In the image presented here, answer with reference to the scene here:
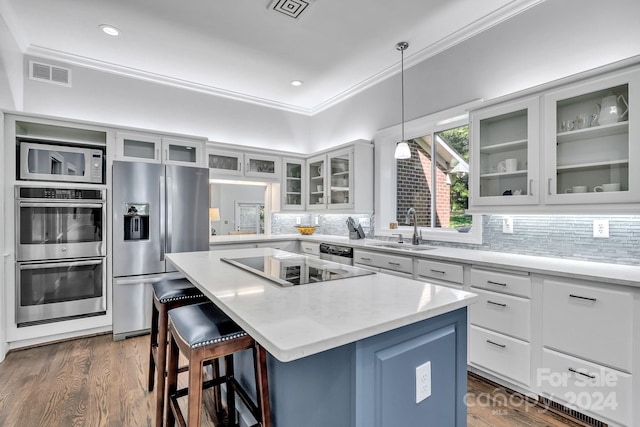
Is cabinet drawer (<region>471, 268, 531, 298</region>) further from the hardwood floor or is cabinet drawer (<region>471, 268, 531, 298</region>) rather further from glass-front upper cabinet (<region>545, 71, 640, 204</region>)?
the hardwood floor

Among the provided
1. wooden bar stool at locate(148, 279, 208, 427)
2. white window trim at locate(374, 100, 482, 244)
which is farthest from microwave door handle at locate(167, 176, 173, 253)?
white window trim at locate(374, 100, 482, 244)

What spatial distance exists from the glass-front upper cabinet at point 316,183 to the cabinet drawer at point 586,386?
2944 mm

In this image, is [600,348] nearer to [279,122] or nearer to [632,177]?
[632,177]

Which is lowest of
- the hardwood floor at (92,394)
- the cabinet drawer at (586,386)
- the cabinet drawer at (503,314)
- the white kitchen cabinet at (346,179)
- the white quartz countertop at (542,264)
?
the hardwood floor at (92,394)

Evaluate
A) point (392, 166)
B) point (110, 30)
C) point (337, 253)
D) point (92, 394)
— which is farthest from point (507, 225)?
point (110, 30)

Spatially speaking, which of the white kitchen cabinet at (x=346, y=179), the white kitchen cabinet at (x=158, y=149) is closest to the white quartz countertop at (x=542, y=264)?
the white kitchen cabinet at (x=346, y=179)

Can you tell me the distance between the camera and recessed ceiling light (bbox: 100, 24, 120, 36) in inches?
114

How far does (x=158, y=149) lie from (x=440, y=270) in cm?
311

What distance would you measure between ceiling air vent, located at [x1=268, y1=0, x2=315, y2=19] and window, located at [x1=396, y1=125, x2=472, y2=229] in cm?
182

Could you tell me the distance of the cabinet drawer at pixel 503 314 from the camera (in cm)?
207

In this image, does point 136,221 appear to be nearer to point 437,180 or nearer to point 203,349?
point 203,349

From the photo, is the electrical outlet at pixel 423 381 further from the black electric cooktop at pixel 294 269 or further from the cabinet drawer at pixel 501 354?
the cabinet drawer at pixel 501 354

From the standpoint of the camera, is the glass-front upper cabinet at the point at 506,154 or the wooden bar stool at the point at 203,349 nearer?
the wooden bar stool at the point at 203,349

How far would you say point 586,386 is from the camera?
1.81 m
